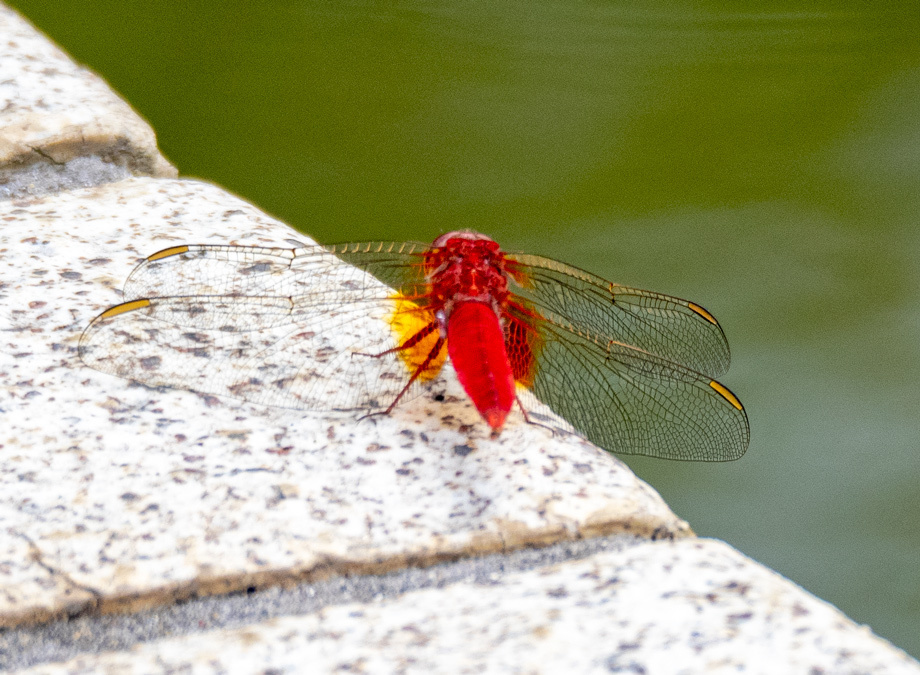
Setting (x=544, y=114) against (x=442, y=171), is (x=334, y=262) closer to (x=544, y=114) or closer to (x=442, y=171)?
(x=442, y=171)

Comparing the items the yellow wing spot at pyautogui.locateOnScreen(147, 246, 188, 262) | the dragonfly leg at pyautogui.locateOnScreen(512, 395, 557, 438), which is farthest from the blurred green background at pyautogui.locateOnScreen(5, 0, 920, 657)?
the yellow wing spot at pyautogui.locateOnScreen(147, 246, 188, 262)

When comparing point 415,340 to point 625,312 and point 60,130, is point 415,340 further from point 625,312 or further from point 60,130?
point 60,130

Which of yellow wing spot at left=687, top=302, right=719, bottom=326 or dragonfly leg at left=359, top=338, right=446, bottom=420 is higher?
yellow wing spot at left=687, top=302, right=719, bottom=326

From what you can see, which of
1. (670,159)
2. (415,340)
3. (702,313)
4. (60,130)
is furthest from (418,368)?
(670,159)

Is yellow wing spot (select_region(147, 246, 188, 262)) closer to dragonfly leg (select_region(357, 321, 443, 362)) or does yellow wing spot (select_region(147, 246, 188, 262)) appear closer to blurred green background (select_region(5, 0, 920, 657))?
dragonfly leg (select_region(357, 321, 443, 362))

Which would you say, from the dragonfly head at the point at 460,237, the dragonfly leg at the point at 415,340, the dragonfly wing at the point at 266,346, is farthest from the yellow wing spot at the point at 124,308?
the dragonfly head at the point at 460,237

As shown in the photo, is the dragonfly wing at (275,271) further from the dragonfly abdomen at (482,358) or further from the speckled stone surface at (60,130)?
the speckled stone surface at (60,130)

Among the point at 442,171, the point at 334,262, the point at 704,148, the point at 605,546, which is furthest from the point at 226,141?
the point at 605,546
